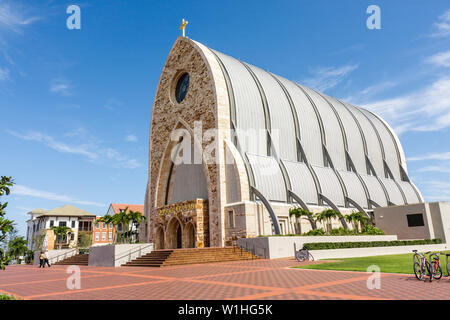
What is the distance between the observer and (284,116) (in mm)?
37219

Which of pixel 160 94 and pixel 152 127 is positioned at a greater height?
pixel 160 94

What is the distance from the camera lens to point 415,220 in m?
34.6

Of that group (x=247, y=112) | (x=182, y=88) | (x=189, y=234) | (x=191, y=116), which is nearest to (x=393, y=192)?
(x=247, y=112)

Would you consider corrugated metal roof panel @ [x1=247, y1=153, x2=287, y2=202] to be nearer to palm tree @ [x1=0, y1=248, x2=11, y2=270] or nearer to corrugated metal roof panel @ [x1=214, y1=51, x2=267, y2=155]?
corrugated metal roof panel @ [x1=214, y1=51, x2=267, y2=155]

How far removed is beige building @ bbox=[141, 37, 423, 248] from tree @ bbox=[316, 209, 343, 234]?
1.61 metres

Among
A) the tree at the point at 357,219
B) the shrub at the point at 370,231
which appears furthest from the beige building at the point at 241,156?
the shrub at the point at 370,231

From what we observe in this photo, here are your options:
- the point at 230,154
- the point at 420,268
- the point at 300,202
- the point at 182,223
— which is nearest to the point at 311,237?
the point at 300,202

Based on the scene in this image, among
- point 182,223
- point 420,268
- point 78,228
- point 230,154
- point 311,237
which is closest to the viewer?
point 420,268

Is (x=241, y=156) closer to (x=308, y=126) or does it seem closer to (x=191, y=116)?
(x=191, y=116)

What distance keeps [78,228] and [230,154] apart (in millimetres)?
58899

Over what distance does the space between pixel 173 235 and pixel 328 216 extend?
610 inches

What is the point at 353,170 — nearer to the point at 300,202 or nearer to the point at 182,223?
the point at 300,202
